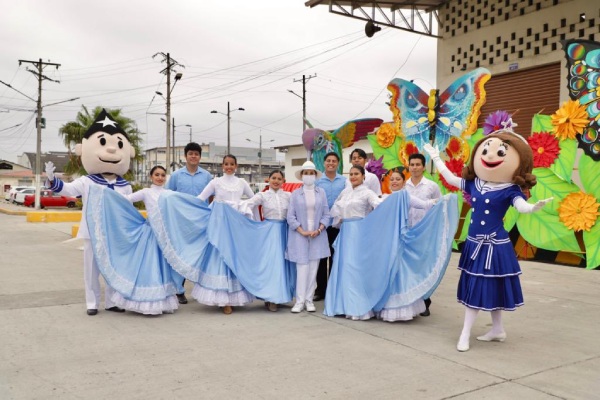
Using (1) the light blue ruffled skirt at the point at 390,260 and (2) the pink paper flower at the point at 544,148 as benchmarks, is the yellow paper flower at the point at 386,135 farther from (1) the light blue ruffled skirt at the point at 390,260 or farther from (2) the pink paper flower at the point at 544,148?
(1) the light blue ruffled skirt at the point at 390,260

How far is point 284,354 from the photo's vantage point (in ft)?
13.4

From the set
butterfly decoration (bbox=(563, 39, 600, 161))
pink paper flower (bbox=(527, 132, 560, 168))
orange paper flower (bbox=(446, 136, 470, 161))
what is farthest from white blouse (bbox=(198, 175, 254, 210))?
butterfly decoration (bbox=(563, 39, 600, 161))

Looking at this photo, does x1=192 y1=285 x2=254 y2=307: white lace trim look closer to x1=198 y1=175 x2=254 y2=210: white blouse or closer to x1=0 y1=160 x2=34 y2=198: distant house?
x1=198 y1=175 x2=254 y2=210: white blouse

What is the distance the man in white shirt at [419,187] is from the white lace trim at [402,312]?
0.34 metres

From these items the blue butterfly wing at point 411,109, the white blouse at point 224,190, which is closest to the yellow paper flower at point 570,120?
the blue butterfly wing at point 411,109

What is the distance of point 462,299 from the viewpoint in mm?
4449

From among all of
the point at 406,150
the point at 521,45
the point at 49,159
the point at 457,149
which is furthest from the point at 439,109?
the point at 49,159

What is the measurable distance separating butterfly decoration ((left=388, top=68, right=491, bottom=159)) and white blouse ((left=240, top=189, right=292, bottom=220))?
4821mm

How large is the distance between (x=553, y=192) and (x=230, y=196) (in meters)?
5.35

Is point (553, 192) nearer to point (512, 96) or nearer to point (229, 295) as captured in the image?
point (512, 96)

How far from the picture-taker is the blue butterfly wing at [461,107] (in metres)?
8.97

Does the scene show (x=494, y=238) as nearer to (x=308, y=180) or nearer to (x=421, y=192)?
(x=421, y=192)

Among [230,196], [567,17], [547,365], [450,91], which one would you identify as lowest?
[547,365]

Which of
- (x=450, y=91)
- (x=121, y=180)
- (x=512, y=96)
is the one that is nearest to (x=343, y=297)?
(x=121, y=180)
